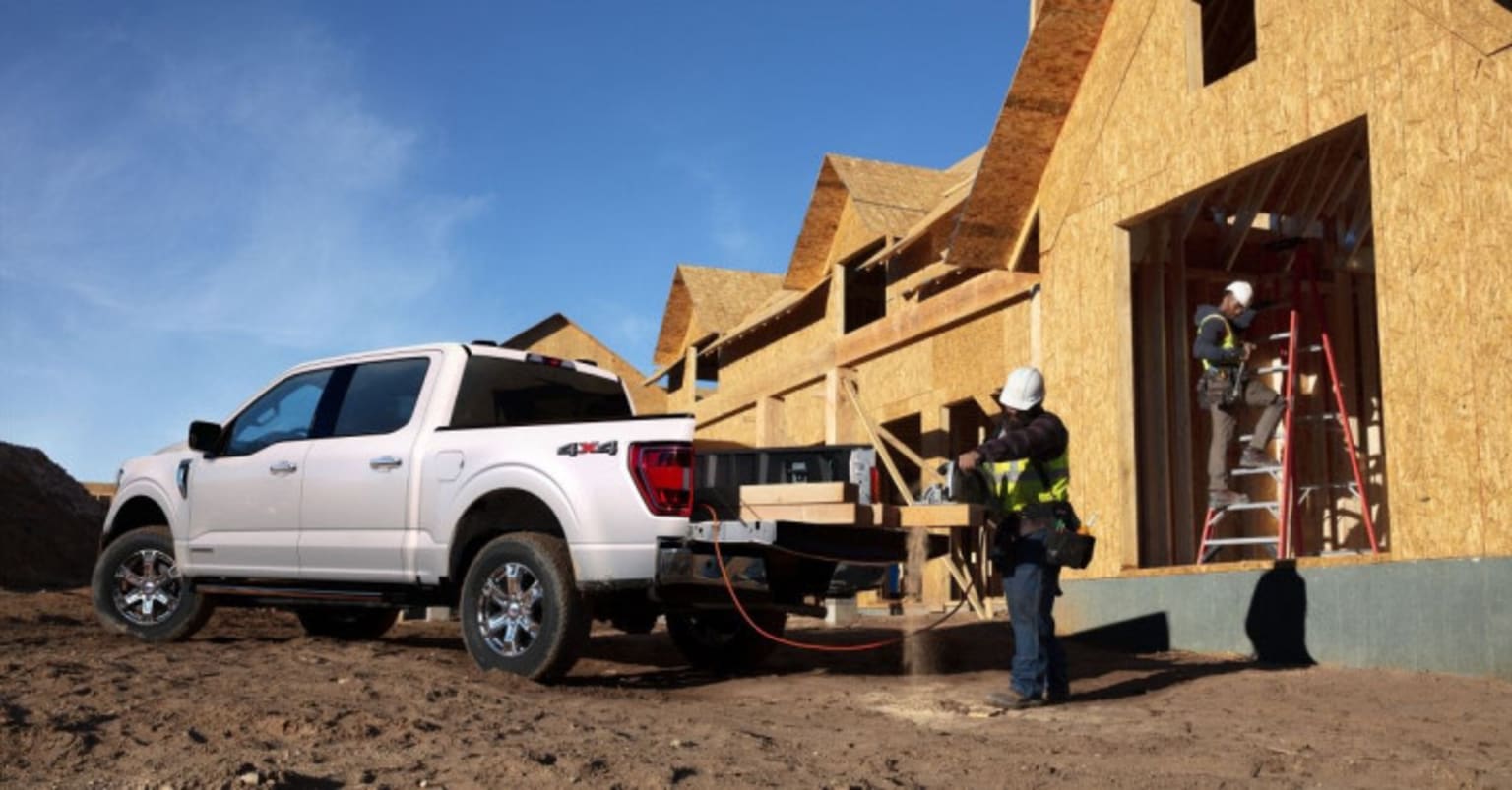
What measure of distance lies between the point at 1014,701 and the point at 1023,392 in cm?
171

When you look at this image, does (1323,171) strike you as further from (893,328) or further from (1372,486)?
(893,328)

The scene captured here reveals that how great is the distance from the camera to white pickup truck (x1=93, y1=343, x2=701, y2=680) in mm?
7719

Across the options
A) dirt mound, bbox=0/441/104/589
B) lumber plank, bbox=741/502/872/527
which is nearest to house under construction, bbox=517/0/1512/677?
lumber plank, bbox=741/502/872/527

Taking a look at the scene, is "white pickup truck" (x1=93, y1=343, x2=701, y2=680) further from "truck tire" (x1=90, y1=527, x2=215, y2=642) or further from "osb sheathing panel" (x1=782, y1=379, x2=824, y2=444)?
"osb sheathing panel" (x1=782, y1=379, x2=824, y2=444)

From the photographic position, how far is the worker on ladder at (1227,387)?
11758 millimetres

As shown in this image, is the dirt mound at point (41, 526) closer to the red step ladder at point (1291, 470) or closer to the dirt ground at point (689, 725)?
the dirt ground at point (689, 725)

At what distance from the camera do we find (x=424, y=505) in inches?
333

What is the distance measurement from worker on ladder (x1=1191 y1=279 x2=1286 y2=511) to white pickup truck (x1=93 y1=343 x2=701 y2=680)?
15.0 feet

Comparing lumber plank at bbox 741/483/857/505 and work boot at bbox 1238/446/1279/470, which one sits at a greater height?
work boot at bbox 1238/446/1279/470

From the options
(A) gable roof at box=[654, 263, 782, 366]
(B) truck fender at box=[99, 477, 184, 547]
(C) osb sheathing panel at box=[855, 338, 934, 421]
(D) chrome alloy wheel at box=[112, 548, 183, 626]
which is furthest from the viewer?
(A) gable roof at box=[654, 263, 782, 366]

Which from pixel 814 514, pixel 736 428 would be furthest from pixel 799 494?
pixel 736 428

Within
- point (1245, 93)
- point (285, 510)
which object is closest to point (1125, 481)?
point (1245, 93)

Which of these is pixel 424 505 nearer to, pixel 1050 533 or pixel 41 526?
pixel 1050 533

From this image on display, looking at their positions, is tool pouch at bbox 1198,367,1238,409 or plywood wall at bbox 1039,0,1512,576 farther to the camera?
tool pouch at bbox 1198,367,1238,409
